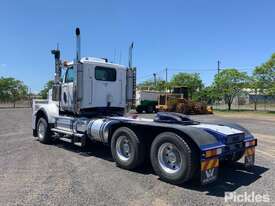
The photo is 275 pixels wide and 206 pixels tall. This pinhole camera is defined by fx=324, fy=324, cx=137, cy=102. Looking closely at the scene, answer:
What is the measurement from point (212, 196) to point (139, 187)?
Answer: 138 centimetres

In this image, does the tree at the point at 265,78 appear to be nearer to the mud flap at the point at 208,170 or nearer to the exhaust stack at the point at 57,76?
the exhaust stack at the point at 57,76

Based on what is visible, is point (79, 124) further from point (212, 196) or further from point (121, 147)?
point (212, 196)

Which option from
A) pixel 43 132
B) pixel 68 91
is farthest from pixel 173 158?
pixel 43 132

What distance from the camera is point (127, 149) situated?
7820 mm

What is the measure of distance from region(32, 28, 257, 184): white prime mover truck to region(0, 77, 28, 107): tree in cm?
5824

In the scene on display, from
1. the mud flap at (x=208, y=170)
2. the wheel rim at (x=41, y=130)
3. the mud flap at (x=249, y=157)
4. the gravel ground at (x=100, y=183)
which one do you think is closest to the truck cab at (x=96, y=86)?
the wheel rim at (x=41, y=130)

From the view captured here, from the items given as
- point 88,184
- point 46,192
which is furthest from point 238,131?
point 46,192

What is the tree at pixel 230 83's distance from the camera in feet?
163

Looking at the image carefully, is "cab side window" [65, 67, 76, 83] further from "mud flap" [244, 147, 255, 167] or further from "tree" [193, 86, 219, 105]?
"tree" [193, 86, 219, 105]

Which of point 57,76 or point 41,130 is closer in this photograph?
point 57,76

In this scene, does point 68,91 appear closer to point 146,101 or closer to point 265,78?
point 146,101

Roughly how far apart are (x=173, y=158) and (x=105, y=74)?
491cm

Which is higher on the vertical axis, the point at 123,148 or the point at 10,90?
the point at 10,90

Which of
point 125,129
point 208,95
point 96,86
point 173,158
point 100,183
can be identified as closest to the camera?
point 100,183
